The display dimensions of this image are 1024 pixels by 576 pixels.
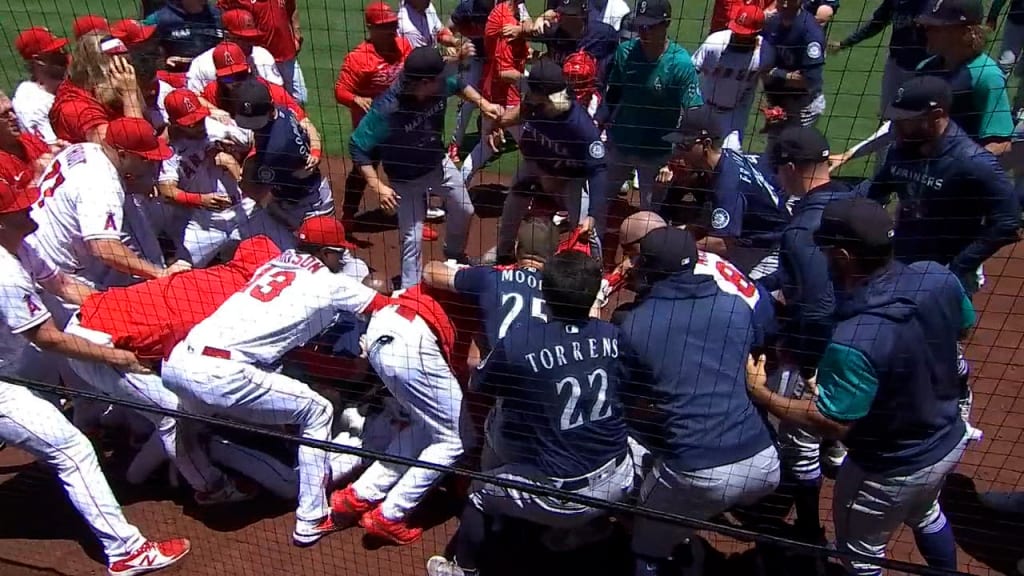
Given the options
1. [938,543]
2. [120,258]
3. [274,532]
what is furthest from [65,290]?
[938,543]

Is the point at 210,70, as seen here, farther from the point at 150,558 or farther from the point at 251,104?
the point at 150,558

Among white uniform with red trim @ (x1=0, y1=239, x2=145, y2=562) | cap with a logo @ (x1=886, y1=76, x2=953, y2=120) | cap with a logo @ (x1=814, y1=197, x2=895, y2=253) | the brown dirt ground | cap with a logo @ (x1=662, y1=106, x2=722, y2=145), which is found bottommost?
the brown dirt ground

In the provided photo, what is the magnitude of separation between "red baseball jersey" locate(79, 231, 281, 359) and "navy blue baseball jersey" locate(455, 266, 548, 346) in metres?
1.08

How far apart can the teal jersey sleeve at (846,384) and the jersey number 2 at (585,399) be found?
68 cm

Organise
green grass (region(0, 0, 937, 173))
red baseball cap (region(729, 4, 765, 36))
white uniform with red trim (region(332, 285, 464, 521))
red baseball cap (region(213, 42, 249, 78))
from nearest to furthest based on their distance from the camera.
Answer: white uniform with red trim (region(332, 285, 464, 521)), red baseball cap (region(213, 42, 249, 78)), red baseball cap (region(729, 4, 765, 36)), green grass (region(0, 0, 937, 173))

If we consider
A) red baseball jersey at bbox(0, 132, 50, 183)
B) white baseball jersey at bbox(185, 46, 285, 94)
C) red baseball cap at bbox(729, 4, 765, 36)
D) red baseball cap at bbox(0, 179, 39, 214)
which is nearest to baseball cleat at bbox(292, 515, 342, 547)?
red baseball cap at bbox(0, 179, 39, 214)

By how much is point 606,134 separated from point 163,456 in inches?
117

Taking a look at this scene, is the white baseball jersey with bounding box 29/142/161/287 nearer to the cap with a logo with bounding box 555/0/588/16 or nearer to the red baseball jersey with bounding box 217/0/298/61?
the red baseball jersey with bounding box 217/0/298/61

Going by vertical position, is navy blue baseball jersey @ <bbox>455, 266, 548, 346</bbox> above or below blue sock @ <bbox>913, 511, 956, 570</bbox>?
above

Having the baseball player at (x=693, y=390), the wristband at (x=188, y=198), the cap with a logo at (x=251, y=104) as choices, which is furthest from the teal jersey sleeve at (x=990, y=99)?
the wristband at (x=188, y=198)

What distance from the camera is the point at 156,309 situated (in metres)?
3.52

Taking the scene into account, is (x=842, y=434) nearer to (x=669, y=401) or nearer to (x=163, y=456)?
(x=669, y=401)

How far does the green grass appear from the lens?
6940 mm

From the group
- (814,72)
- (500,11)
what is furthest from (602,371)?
(500,11)
